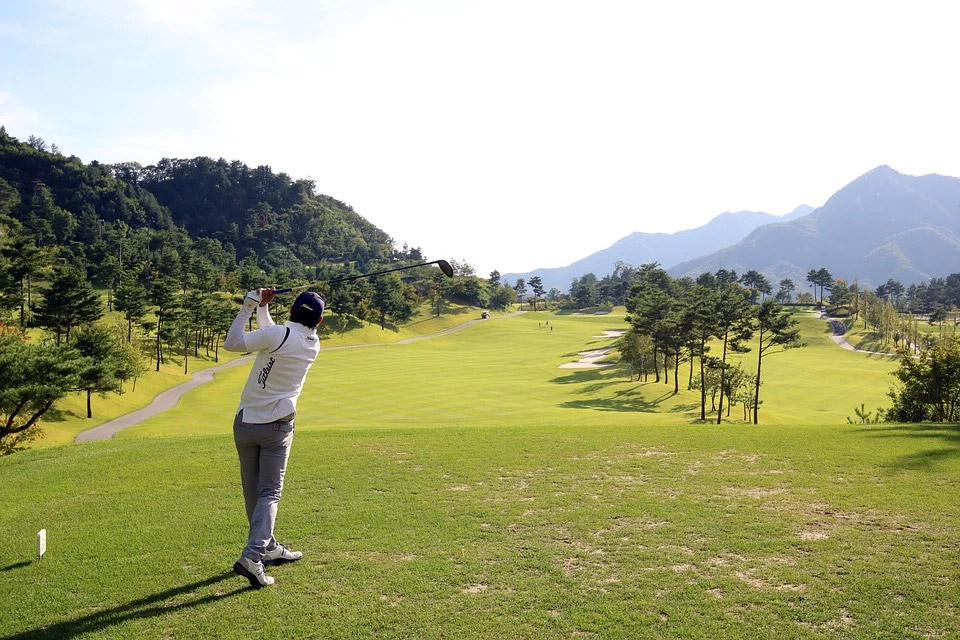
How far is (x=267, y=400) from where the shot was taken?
21.9 ft

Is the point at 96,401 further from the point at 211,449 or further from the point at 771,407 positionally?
the point at 771,407

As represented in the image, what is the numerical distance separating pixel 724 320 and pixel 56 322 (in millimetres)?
59117

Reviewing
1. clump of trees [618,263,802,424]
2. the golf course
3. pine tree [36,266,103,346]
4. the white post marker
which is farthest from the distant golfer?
pine tree [36,266,103,346]

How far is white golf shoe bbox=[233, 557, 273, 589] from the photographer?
6248 millimetres

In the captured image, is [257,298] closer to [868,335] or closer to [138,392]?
[138,392]

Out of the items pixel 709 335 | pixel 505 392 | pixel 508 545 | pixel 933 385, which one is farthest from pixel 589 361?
pixel 508 545

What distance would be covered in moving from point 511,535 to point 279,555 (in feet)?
9.87

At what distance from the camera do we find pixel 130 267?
347ft

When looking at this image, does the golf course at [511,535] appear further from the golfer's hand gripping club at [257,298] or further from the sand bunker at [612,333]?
the sand bunker at [612,333]

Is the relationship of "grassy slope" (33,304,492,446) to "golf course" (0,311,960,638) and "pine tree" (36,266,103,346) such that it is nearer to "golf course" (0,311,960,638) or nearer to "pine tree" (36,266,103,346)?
"pine tree" (36,266,103,346)

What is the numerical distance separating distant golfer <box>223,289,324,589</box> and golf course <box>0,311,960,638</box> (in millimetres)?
808

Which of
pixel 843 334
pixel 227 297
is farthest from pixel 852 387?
pixel 227 297

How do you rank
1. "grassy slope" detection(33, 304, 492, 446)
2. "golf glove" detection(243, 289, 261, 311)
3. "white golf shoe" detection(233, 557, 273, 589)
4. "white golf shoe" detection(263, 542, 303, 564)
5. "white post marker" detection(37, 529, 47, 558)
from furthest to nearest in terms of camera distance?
"grassy slope" detection(33, 304, 492, 446) → "white post marker" detection(37, 529, 47, 558) → "white golf shoe" detection(263, 542, 303, 564) → "golf glove" detection(243, 289, 261, 311) → "white golf shoe" detection(233, 557, 273, 589)

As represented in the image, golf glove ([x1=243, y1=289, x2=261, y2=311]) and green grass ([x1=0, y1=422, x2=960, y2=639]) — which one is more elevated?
golf glove ([x1=243, y1=289, x2=261, y2=311])
